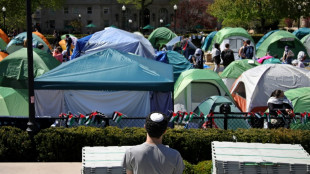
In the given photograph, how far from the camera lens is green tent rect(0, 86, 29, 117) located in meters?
12.6

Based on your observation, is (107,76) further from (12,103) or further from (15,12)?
(15,12)

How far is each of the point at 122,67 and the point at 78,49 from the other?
8979 millimetres

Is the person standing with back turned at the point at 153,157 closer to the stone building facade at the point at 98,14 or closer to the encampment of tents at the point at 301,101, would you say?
the encampment of tents at the point at 301,101

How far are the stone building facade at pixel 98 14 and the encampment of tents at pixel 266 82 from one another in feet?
179

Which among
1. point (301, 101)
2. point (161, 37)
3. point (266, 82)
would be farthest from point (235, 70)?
point (161, 37)

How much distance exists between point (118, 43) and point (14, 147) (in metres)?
11.0

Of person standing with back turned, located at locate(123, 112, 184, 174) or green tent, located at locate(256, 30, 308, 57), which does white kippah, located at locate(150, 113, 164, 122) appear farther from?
green tent, located at locate(256, 30, 308, 57)

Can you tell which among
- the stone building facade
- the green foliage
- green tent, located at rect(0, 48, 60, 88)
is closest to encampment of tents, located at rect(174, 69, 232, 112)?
green tent, located at rect(0, 48, 60, 88)

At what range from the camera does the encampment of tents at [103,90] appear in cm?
1234

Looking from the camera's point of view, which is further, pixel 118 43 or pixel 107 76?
pixel 118 43

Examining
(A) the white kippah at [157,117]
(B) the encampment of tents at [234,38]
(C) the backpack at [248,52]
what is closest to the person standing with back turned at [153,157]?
(A) the white kippah at [157,117]

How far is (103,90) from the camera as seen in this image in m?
12.5

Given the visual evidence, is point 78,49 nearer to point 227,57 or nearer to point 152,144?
point 227,57

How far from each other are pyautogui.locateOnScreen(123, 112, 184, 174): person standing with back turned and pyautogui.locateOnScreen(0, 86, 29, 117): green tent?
308 inches
